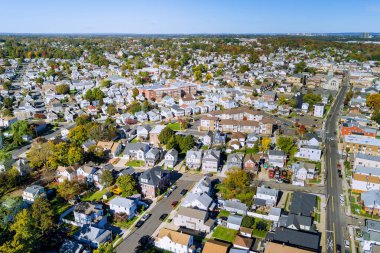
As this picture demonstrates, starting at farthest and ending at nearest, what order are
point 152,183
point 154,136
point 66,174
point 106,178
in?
point 154,136, point 66,174, point 106,178, point 152,183

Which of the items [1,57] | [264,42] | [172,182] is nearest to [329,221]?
[172,182]

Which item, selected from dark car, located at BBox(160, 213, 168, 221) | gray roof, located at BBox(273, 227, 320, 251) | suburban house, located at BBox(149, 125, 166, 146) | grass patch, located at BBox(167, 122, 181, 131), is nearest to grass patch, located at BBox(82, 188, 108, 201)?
dark car, located at BBox(160, 213, 168, 221)

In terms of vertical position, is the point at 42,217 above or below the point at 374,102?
below

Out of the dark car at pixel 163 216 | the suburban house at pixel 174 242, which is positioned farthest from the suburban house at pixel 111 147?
the suburban house at pixel 174 242

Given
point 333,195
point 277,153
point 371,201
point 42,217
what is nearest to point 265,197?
point 333,195

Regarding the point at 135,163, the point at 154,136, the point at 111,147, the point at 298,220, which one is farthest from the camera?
the point at 154,136

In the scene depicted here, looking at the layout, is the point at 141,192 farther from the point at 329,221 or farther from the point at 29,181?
the point at 329,221

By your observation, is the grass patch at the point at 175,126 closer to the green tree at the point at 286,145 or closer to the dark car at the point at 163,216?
the green tree at the point at 286,145

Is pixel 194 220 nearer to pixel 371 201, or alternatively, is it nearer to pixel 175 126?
pixel 371 201
